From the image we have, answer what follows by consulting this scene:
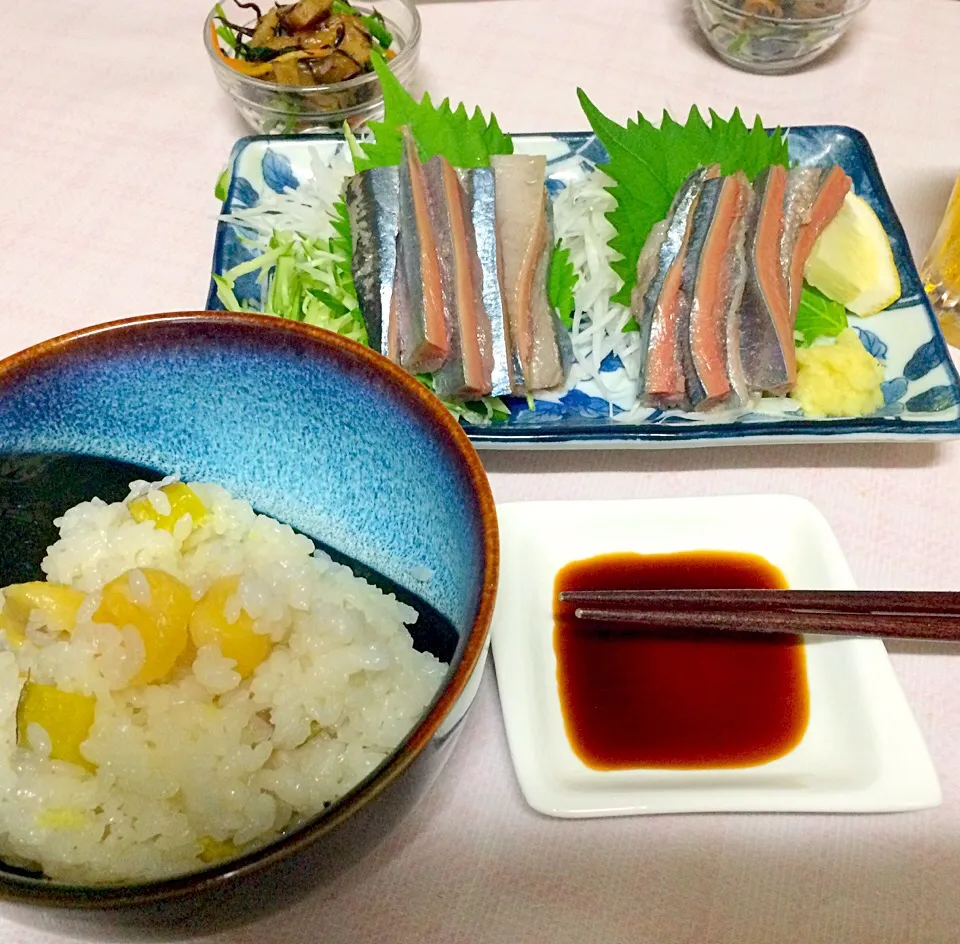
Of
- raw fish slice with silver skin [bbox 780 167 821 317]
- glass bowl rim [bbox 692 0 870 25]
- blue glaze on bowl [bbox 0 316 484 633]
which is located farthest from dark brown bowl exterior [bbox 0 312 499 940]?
glass bowl rim [bbox 692 0 870 25]

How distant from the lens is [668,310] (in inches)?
56.2

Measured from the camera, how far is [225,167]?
174 cm

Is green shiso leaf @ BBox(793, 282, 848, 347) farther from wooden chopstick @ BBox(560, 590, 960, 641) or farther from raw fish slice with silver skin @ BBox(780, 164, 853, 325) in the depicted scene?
wooden chopstick @ BBox(560, 590, 960, 641)

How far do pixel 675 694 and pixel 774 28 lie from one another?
1.56 meters

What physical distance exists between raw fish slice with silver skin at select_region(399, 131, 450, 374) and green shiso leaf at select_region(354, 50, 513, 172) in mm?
130

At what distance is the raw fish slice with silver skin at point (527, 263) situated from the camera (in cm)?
140

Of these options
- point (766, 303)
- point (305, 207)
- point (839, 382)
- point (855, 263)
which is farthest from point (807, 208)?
point (305, 207)

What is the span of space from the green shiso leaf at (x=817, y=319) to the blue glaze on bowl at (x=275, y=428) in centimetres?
88

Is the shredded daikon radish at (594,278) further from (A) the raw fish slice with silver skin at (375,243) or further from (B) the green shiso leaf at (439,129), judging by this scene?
(A) the raw fish slice with silver skin at (375,243)

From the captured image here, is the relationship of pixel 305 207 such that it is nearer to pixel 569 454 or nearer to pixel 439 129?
pixel 439 129

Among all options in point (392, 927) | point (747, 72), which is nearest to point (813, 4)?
point (747, 72)

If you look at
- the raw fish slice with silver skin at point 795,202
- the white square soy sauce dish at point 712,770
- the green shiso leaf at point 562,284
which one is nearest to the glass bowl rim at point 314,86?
the green shiso leaf at point 562,284

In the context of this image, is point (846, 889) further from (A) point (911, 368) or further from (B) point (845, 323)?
(B) point (845, 323)

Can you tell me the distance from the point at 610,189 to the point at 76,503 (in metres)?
1.10
